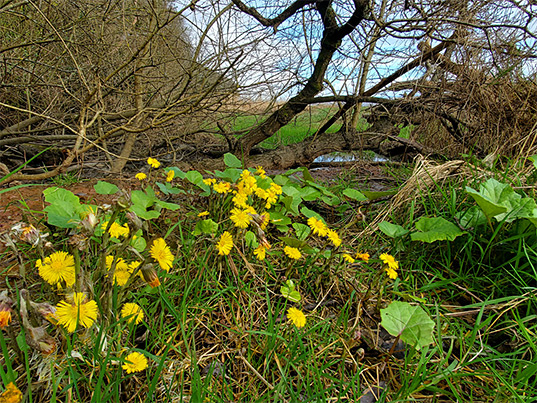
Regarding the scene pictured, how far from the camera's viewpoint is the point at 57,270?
80 cm

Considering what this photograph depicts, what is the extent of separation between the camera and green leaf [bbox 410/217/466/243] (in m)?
1.34

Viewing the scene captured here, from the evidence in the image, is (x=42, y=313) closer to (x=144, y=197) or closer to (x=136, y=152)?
(x=144, y=197)

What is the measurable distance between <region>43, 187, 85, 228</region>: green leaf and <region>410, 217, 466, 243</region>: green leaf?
142 cm

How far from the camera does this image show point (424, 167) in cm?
192

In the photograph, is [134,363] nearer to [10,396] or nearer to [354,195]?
[10,396]

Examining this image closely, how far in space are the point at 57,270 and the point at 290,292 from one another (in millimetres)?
770

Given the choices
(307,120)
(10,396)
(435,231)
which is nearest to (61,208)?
(10,396)

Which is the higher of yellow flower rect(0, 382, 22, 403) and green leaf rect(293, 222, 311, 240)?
green leaf rect(293, 222, 311, 240)

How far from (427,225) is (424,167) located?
596 mm

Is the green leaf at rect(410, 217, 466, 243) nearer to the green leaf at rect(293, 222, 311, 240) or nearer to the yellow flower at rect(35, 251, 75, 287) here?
the green leaf at rect(293, 222, 311, 240)

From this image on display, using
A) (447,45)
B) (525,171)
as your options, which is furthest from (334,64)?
(525,171)

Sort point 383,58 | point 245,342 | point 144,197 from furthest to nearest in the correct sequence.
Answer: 1. point 383,58
2. point 144,197
3. point 245,342

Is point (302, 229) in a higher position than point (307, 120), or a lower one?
lower

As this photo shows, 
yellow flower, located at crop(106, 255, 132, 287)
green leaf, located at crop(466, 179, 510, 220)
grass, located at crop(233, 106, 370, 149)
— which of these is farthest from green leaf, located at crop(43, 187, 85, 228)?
grass, located at crop(233, 106, 370, 149)
